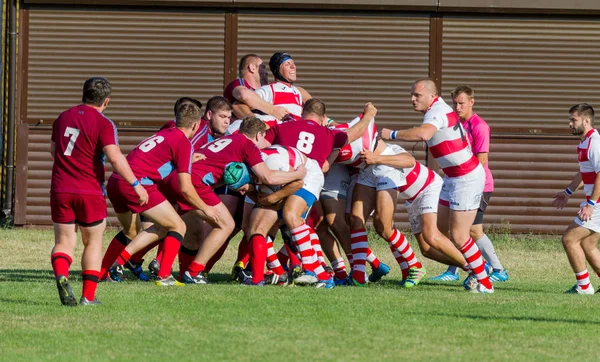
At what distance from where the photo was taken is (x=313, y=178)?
1063 cm

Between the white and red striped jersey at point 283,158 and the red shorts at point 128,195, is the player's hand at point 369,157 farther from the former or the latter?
the red shorts at point 128,195

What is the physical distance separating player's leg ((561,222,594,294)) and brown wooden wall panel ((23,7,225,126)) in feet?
28.0

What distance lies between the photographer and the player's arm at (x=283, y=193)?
34.2ft

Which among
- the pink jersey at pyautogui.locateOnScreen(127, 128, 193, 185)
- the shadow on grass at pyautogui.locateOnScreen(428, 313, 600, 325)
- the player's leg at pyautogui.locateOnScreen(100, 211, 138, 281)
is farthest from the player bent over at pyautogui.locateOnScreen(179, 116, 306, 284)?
the shadow on grass at pyautogui.locateOnScreen(428, 313, 600, 325)

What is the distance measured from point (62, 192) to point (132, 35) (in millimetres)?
9862

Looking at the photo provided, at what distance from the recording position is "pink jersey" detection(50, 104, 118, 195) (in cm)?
859

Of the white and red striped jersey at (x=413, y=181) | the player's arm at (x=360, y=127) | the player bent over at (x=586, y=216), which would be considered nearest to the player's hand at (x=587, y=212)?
the player bent over at (x=586, y=216)

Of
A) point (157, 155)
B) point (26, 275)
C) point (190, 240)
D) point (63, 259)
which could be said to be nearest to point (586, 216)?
point (190, 240)

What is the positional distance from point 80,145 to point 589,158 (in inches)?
204

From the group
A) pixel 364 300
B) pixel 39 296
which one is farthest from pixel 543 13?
pixel 39 296

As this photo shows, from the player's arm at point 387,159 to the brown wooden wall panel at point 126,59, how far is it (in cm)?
762

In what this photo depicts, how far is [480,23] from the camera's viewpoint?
59.4 feet

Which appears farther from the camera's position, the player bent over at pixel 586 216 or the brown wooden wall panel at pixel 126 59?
the brown wooden wall panel at pixel 126 59

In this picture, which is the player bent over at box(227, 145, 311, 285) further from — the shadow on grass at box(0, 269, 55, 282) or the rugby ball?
the shadow on grass at box(0, 269, 55, 282)
